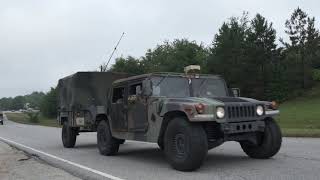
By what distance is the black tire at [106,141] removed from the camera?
1501cm

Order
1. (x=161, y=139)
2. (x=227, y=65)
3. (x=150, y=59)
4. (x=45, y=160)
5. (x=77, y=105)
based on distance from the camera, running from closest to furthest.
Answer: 1. (x=161, y=139)
2. (x=45, y=160)
3. (x=77, y=105)
4. (x=227, y=65)
5. (x=150, y=59)

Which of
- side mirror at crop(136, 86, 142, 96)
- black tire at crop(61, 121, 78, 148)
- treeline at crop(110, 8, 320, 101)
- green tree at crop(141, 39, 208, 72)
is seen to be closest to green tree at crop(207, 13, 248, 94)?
treeline at crop(110, 8, 320, 101)

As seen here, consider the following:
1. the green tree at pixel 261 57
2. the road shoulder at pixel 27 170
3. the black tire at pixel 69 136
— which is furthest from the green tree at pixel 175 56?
the road shoulder at pixel 27 170

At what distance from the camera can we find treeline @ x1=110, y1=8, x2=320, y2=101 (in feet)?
246

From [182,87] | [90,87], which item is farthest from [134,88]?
[90,87]

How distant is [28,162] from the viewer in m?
14.3

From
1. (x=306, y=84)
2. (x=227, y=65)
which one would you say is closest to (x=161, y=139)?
(x=227, y=65)

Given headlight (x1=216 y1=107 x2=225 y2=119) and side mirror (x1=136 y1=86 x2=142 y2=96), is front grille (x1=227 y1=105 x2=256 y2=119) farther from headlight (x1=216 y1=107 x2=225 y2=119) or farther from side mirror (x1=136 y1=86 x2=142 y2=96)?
side mirror (x1=136 y1=86 x2=142 y2=96)

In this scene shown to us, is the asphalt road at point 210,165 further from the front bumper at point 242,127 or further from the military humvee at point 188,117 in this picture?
the front bumper at point 242,127

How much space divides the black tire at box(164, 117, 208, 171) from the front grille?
2.17ft

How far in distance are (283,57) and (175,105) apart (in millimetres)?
74194

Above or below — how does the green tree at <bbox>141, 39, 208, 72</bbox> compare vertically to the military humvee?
above

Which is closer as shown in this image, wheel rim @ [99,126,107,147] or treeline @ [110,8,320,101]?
wheel rim @ [99,126,107,147]

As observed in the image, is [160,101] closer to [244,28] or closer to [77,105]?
[77,105]
